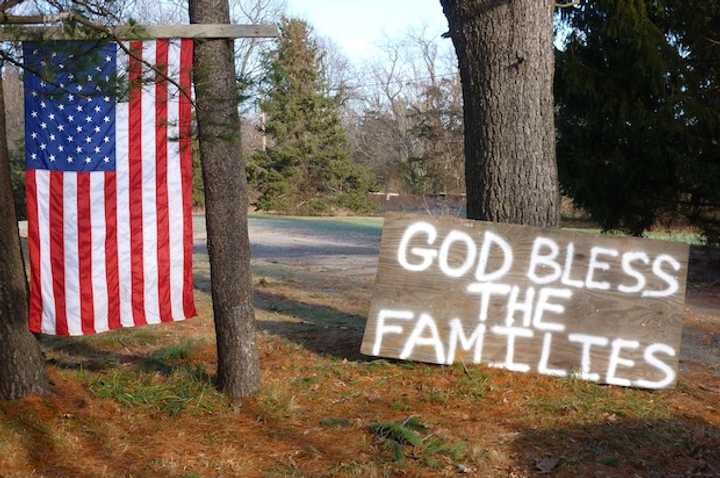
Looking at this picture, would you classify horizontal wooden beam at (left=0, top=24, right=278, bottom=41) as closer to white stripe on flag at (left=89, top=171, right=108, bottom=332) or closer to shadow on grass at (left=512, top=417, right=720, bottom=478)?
white stripe on flag at (left=89, top=171, right=108, bottom=332)

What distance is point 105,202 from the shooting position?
5.28m

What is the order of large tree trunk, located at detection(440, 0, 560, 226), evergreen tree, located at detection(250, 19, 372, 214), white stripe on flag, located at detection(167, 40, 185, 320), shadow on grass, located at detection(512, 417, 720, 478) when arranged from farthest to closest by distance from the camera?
1. evergreen tree, located at detection(250, 19, 372, 214)
2. large tree trunk, located at detection(440, 0, 560, 226)
3. white stripe on flag, located at detection(167, 40, 185, 320)
4. shadow on grass, located at detection(512, 417, 720, 478)

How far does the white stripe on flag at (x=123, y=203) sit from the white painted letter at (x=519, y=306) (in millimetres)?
2859

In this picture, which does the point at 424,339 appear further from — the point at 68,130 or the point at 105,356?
the point at 68,130

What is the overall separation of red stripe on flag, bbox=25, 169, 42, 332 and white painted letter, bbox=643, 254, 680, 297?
14.8 ft

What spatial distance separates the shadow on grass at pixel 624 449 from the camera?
4.02m

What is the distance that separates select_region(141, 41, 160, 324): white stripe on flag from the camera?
520cm

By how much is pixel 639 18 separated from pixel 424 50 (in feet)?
121

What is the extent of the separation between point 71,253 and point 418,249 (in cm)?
261

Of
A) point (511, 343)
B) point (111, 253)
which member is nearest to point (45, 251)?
point (111, 253)

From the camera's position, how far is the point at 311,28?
38.7 metres

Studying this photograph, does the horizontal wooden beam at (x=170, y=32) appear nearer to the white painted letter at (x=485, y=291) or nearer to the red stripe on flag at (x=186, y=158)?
the red stripe on flag at (x=186, y=158)

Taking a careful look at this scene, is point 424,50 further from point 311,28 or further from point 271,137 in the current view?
point 271,137

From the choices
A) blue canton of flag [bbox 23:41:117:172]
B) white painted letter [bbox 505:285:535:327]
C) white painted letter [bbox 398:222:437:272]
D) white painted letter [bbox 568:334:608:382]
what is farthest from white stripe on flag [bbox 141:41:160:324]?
white painted letter [bbox 568:334:608:382]
